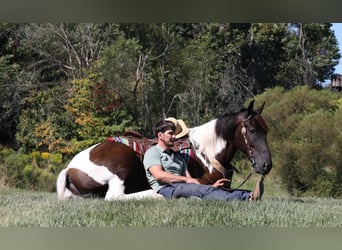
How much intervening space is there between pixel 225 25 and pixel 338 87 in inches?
51.9

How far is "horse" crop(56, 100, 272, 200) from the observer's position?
196 inches

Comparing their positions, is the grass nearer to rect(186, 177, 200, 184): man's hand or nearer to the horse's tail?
rect(186, 177, 200, 184): man's hand

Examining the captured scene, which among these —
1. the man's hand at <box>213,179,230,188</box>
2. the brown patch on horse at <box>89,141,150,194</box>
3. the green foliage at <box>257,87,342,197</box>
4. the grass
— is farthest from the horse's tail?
the green foliage at <box>257,87,342,197</box>

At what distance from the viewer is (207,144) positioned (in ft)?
16.7

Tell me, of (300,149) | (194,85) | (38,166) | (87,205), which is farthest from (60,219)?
(300,149)

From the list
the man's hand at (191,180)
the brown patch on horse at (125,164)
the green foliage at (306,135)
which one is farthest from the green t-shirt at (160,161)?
the green foliage at (306,135)

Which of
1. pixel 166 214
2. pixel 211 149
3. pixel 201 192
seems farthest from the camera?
pixel 211 149

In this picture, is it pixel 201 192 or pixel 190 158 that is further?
pixel 190 158

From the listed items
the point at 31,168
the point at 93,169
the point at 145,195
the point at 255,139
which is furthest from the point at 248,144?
the point at 31,168

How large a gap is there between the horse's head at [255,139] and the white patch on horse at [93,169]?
110 cm

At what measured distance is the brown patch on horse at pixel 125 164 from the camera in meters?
5.00

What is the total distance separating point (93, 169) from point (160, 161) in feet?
2.10

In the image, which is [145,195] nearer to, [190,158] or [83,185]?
[190,158]

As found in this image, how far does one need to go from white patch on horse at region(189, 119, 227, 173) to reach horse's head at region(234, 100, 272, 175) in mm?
193
